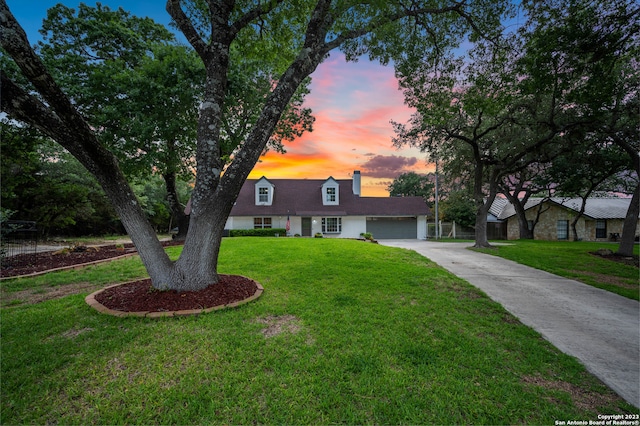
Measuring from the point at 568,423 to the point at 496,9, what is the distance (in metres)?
7.66

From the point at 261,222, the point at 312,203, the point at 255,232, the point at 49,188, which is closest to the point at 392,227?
the point at 312,203

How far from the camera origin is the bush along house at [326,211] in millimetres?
20438

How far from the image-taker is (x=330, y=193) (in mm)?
21656

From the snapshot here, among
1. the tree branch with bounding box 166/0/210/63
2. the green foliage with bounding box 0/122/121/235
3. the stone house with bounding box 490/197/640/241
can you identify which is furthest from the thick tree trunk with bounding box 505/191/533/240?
the green foliage with bounding box 0/122/121/235

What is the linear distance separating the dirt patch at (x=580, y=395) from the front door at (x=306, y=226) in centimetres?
1873

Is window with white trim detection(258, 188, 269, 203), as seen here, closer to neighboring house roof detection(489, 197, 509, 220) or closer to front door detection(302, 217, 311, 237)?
front door detection(302, 217, 311, 237)

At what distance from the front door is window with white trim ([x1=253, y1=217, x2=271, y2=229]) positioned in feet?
9.30

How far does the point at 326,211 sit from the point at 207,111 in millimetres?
16696

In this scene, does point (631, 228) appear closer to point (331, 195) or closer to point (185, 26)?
point (331, 195)

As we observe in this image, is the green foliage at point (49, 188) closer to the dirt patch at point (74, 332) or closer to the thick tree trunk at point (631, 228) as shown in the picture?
the dirt patch at point (74, 332)

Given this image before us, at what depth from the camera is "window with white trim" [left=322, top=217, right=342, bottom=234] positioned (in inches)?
827

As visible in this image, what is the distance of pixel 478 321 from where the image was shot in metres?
3.57

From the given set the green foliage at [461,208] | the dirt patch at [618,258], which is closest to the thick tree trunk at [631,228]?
the dirt patch at [618,258]

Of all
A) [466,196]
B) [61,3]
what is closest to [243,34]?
[61,3]
